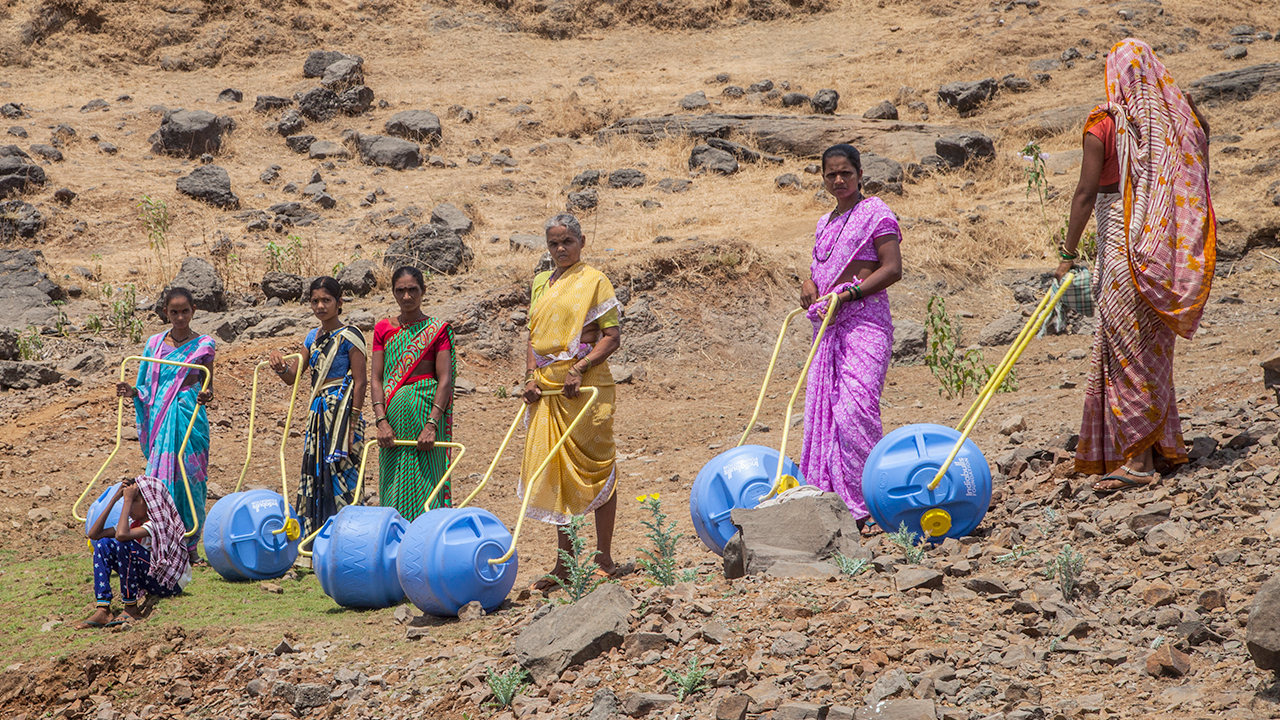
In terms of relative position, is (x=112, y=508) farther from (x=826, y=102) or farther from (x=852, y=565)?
(x=826, y=102)

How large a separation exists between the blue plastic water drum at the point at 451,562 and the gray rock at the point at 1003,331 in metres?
7.62

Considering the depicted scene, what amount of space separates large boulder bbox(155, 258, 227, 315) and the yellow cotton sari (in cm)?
755

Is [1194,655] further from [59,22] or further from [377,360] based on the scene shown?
[59,22]

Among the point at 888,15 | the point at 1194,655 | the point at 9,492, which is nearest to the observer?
the point at 1194,655

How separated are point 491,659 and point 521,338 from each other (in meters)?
7.65

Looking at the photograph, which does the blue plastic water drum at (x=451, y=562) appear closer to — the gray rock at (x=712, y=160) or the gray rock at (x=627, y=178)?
the gray rock at (x=627, y=178)

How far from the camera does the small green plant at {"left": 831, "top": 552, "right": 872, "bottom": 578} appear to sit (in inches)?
152

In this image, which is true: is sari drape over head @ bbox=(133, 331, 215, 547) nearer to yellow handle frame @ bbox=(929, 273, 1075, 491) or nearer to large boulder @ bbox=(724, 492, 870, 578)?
large boulder @ bbox=(724, 492, 870, 578)

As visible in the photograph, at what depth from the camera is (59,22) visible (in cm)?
2247

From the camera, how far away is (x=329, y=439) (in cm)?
589

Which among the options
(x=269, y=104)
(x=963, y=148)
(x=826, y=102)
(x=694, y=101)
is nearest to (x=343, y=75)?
(x=269, y=104)

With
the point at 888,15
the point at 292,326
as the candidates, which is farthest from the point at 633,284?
the point at 888,15

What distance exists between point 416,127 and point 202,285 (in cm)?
788

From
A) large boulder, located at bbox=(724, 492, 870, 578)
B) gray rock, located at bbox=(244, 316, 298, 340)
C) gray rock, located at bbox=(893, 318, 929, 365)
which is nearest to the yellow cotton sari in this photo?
large boulder, located at bbox=(724, 492, 870, 578)
